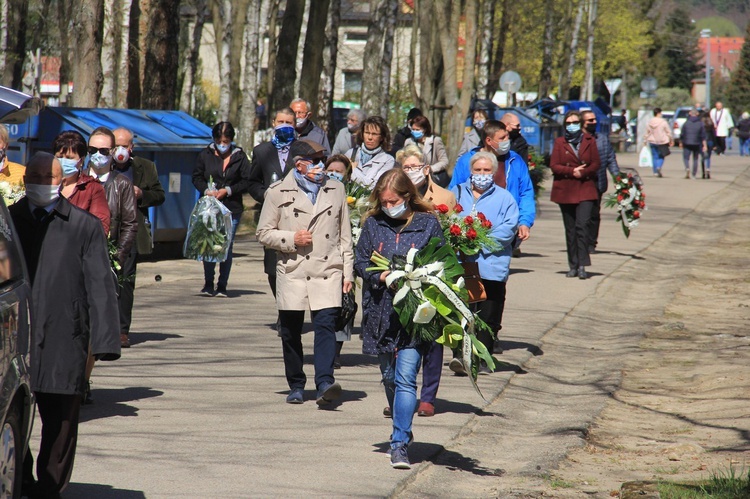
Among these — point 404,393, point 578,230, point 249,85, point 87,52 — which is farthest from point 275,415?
point 249,85

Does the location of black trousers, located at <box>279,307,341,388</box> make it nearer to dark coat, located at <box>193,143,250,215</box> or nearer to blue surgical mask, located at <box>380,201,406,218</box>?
blue surgical mask, located at <box>380,201,406,218</box>

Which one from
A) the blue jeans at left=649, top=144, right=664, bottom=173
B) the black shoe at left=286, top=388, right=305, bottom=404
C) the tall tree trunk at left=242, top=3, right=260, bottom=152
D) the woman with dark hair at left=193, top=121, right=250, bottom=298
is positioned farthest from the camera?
the blue jeans at left=649, top=144, right=664, bottom=173

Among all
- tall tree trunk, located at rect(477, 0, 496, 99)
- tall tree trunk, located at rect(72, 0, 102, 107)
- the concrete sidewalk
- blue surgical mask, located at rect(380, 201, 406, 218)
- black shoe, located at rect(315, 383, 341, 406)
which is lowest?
the concrete sidewalk

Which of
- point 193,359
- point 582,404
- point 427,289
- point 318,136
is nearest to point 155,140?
point 318,136

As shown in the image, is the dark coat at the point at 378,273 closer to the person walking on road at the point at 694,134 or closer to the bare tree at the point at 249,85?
the bare tree at the point at 249,85

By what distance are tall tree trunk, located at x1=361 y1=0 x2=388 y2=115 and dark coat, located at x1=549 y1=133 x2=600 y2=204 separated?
948 cm

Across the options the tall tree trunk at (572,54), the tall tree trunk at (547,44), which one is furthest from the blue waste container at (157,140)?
the tall tree trunk at (572,54)

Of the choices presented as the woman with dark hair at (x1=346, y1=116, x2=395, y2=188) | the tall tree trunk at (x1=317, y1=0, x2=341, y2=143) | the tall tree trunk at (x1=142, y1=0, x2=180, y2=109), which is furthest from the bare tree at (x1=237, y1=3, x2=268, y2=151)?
the woman with dark hair at (x1=346, y1=116, x2=395, y2=188)

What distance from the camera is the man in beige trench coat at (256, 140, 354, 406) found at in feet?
27.0

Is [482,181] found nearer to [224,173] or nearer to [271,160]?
[271,160]

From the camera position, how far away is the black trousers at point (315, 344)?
8.24 metres

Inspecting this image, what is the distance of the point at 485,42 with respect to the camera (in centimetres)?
4047

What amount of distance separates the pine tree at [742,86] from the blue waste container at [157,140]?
94.6m

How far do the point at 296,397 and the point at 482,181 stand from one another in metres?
2.14
